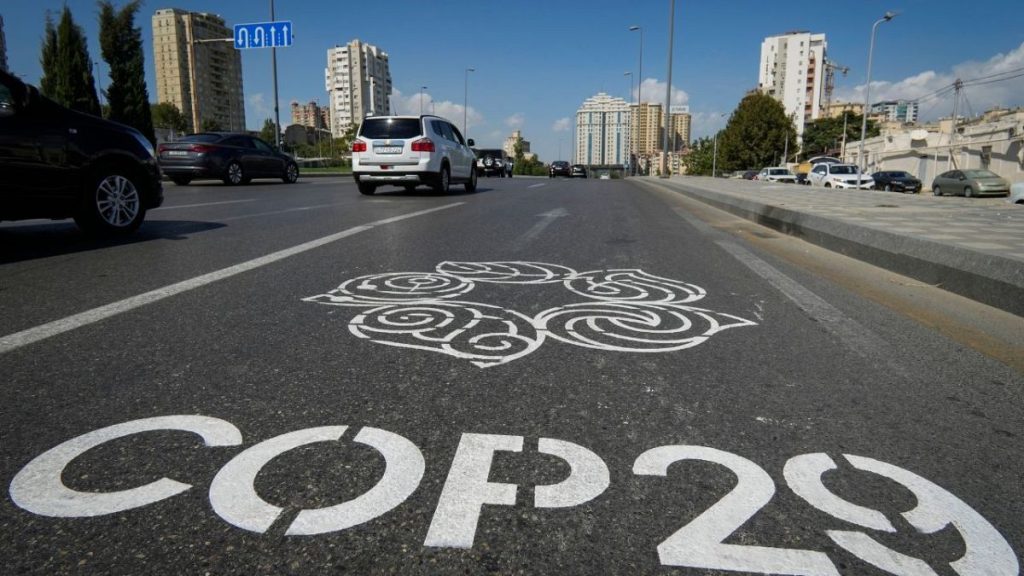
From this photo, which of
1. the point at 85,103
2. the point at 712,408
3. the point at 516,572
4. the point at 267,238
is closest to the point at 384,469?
the point at 516,572

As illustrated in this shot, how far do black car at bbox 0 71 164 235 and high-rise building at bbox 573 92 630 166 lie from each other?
5729 inches

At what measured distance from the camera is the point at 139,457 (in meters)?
1.93

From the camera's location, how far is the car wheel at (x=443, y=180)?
50.1ft

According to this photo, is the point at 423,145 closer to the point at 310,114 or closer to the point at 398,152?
the point at 398,152

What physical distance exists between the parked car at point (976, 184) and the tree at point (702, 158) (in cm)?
6773

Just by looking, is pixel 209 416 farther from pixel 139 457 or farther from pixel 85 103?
pixel 85 103

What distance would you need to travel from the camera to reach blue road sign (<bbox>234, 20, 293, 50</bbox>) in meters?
30.1

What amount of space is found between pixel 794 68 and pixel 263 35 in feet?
428

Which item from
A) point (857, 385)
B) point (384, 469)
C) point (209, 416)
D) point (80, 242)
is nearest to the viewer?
point (384, 469)

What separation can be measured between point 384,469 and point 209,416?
0.76 m

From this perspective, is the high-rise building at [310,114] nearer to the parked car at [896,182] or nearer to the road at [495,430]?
the parked car at [896,182]

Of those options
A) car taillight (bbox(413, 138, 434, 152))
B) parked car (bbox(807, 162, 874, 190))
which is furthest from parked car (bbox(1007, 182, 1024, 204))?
car taillight (bbox(413, 138, 434, 152))

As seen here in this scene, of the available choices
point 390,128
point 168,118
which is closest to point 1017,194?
point 390,128

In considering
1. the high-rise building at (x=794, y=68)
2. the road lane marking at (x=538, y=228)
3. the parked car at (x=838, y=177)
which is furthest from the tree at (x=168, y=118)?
the high-rise building at (x=794, y=68)
